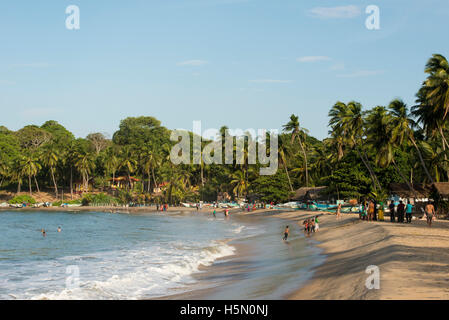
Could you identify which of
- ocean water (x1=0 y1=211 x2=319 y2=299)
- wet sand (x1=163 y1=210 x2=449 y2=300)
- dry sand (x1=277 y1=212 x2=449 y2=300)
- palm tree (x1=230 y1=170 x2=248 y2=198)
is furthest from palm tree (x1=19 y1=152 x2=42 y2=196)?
dry sand (x1=277 y1=212 x2=449 y2=300)

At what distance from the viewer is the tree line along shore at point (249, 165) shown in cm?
4541

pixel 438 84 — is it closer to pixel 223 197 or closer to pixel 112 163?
pixel 223 197

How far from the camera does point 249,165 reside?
294ft

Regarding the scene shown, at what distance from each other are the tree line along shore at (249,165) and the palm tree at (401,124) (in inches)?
4.2

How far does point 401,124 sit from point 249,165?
4795 centimetres

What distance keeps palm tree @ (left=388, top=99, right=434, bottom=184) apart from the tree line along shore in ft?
0.35

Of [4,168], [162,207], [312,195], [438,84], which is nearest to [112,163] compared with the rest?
[162,207]

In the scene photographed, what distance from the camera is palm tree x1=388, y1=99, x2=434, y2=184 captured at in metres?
43.1

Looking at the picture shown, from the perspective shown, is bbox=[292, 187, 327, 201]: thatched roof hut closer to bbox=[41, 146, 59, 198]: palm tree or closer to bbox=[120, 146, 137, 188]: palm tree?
bbox=[120, 146, 137, 188]: palm tree

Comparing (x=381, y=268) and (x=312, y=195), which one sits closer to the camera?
(x=381, y=268)

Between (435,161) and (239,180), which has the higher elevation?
(435,161)
